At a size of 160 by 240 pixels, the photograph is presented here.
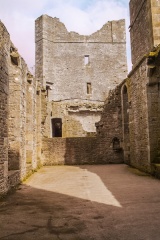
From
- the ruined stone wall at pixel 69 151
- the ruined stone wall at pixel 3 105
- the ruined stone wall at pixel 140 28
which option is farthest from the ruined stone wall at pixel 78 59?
the ruined stone wall at pixel 3 105

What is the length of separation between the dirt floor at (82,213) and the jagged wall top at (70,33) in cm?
2268

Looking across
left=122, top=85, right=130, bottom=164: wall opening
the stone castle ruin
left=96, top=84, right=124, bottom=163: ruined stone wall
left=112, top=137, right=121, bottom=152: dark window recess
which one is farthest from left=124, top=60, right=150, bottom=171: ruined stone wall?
left=112, top=137, right=121, bottom=152: dark window recess

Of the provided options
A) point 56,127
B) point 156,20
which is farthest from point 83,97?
point 156,20

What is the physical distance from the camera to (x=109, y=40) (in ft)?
91.0

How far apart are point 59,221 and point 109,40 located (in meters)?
26.4

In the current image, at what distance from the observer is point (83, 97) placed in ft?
86.6

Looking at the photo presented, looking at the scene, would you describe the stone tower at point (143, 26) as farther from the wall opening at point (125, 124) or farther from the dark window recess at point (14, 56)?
the dark window recess at point (14, 56)

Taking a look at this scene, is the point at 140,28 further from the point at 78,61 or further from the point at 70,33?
the point at 70,33

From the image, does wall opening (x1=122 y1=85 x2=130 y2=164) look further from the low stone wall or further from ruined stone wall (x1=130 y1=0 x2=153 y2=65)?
ruined stone wall (x1=130 y1=0 x2=153 y2=65)

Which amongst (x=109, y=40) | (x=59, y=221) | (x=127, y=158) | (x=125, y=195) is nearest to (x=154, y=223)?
(x=59, y=221)

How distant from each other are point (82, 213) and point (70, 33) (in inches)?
1005

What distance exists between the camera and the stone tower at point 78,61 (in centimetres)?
2600

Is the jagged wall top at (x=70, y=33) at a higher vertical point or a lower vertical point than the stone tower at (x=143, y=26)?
higher

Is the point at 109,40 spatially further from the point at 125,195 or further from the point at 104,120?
the point at 125,195
